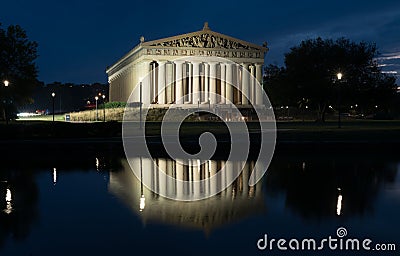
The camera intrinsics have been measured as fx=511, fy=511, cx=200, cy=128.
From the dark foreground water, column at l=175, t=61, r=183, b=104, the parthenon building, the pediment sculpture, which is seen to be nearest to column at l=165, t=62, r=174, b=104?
the parthenon building

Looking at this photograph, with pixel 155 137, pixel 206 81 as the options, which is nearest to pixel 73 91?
pixel 206 81

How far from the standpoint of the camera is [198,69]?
268 feet

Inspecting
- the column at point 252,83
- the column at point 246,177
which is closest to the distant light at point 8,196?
the column at point 246,177

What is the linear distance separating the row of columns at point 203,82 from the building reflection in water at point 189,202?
63262 mm

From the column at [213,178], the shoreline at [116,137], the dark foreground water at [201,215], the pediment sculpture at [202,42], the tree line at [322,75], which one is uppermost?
the pediment sculpture at [202,42]

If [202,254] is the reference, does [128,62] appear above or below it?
above

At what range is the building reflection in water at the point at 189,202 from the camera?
33.3ft

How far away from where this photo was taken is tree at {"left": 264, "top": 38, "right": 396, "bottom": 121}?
186ft

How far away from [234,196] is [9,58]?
4529 cm

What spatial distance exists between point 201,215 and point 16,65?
47240 millimetres

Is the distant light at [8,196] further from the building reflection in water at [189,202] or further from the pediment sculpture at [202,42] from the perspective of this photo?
the pediment sculpture at [202,42]

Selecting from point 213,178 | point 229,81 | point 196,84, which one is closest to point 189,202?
point 213,178

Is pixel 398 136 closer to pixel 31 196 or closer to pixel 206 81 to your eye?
pixel 31 196

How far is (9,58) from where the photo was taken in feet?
171
